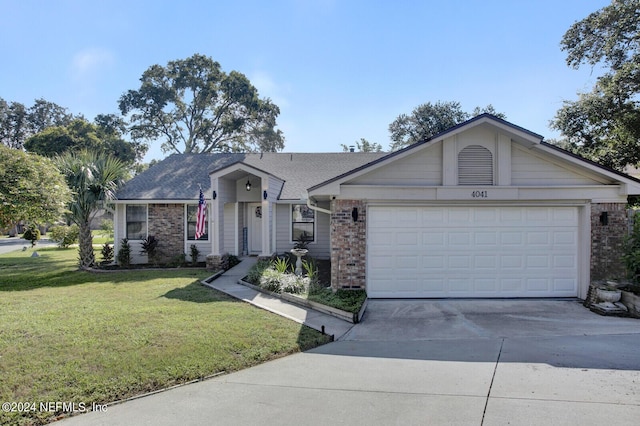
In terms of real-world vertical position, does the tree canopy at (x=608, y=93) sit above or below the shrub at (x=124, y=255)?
above

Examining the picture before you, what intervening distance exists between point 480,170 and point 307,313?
5290 millimetres

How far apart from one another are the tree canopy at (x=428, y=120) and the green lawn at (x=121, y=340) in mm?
25401

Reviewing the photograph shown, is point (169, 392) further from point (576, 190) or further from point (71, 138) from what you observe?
point (71, 138)

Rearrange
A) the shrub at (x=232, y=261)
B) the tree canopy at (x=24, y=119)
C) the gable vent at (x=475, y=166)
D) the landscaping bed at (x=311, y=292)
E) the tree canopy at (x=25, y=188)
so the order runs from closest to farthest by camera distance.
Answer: the tree canopy at (x=25, y=188) < the landscaping bed at (x=311, y=292) < the gable vent at (x=475, y=166) < the shrub at (x=232, y=261) < the tree canopy at (x=24, y=119)

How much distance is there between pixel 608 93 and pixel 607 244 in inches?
461

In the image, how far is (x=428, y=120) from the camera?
3103 centimetres

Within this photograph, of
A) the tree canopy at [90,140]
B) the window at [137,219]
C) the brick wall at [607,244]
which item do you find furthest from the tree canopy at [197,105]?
the brick wall at [607,244]

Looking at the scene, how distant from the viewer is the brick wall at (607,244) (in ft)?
28.2

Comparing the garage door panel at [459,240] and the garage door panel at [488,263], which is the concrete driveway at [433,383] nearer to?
the garage door panel at [488,263]

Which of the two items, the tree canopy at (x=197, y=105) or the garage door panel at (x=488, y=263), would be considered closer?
the garage door panel at (x=488, y=263)

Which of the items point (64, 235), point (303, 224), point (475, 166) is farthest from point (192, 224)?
point (64, 235)

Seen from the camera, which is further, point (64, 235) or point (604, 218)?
point (64, 235)

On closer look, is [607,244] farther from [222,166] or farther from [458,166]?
[222,166]

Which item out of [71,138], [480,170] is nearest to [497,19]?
[480,170]
